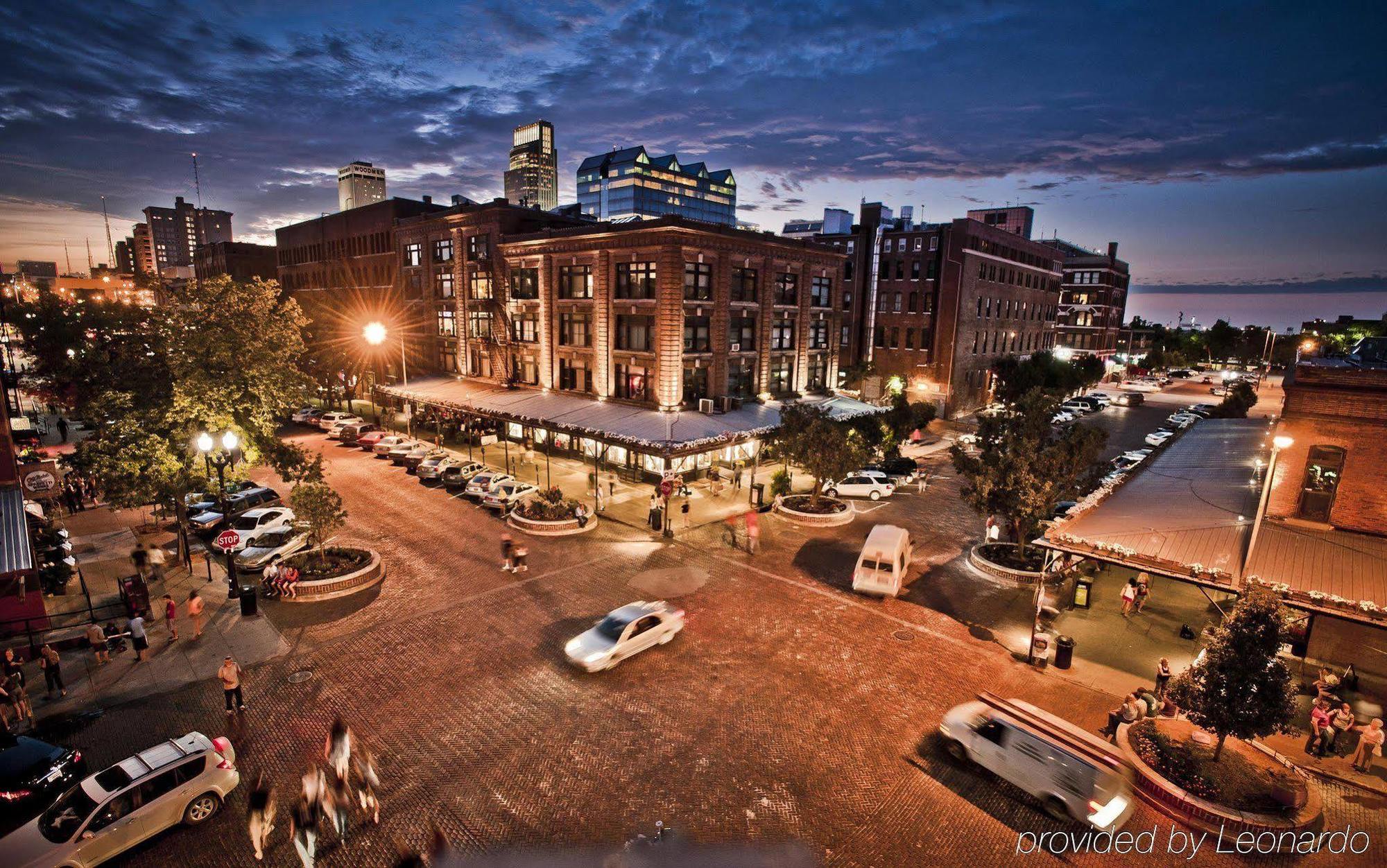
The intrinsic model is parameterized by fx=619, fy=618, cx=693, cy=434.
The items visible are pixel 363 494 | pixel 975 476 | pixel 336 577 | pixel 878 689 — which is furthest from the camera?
pixel 363 494

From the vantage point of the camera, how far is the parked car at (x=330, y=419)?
44562 mm

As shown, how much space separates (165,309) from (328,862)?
2232 cm

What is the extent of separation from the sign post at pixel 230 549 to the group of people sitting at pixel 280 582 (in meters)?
0.81

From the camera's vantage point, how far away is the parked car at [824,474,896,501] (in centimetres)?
3228

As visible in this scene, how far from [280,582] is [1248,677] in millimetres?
24886

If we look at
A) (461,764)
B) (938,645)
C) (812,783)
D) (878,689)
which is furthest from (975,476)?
(461,764)

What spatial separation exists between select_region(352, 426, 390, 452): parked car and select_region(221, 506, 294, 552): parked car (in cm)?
1525

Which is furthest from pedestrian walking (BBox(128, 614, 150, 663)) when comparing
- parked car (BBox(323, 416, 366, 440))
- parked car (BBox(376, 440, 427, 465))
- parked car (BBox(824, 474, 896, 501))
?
parked car (BBox(323, 416, 366, 440))

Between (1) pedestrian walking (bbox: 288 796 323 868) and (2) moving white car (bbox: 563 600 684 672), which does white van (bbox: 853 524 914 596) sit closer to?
(2) moving white car (bbox: 563 600 684 672)

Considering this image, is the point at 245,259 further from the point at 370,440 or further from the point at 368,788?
the point at 368,788

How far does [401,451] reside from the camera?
37.1 metres

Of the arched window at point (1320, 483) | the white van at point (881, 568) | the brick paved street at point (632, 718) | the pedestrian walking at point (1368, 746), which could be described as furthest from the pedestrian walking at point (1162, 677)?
the white van at point (881, 568)

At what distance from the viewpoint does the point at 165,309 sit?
23.2 m

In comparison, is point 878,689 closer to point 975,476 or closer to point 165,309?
point 975,476
